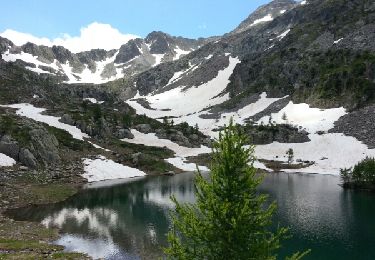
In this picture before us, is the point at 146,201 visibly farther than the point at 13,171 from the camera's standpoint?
No

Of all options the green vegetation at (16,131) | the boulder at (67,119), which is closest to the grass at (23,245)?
the green vegetation at (16,131)

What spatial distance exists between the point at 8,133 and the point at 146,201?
42527 millimetres

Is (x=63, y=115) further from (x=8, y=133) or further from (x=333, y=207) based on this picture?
(x=333, y=207)

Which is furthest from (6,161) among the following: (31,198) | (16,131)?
(31,198)

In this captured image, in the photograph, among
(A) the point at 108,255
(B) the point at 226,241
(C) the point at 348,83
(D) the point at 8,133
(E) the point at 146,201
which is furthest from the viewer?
(C) the point at 348,83

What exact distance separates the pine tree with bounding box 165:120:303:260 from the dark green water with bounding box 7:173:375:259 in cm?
A: 2652

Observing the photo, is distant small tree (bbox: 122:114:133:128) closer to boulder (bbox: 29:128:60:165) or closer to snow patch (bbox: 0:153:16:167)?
boulder (bbox: 29:128:60:165)

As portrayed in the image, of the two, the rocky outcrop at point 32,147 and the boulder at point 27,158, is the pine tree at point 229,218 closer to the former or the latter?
the boulder at point 27,158

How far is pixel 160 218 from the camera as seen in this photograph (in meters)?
63.5

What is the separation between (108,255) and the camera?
146 ft

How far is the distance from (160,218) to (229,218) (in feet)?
153

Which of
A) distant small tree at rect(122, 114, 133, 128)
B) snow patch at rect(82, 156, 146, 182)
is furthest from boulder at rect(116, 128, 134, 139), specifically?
snow patch at rect(82, 156, 146, 182)

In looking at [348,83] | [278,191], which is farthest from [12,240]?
[348,83]

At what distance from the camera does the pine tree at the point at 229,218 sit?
18125mm
